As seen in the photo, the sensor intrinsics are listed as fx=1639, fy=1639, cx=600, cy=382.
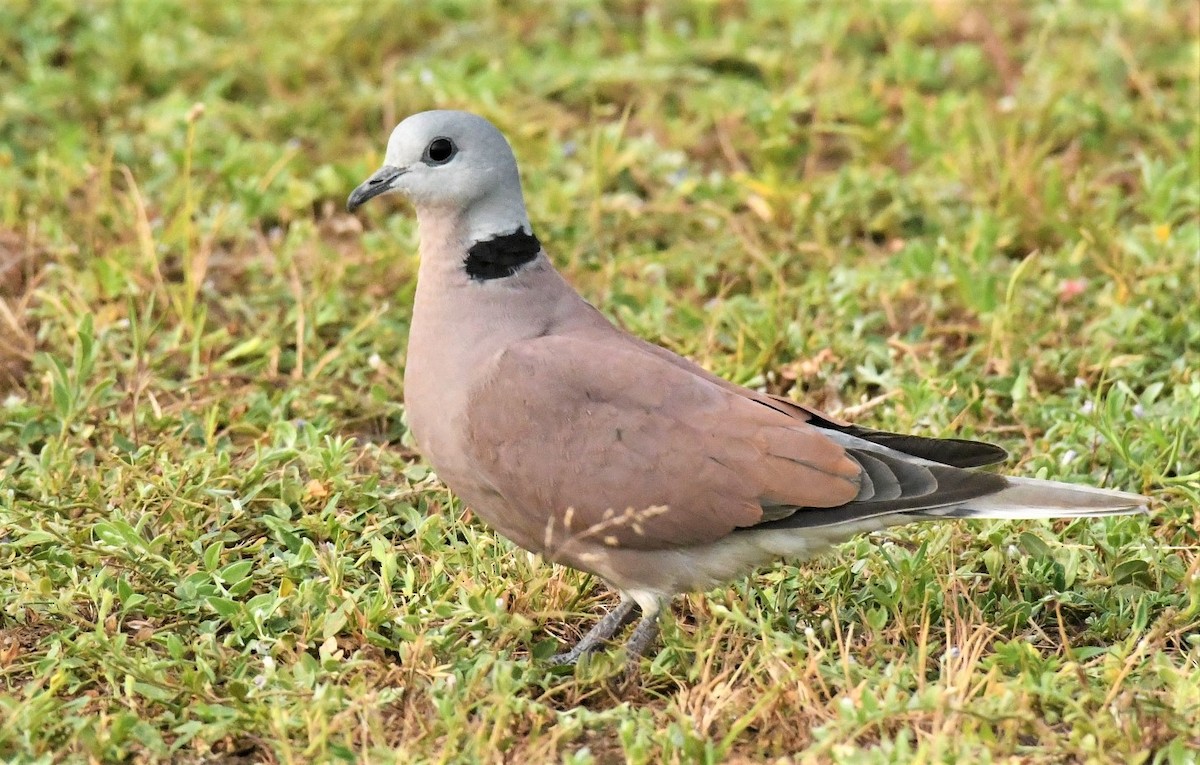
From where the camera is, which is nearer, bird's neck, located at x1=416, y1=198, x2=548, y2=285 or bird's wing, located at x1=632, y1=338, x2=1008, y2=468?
bird's wing, located at x1=632, y1=338, x2=1008, y2=468

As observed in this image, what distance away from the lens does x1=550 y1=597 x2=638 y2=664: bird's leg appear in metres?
3.76

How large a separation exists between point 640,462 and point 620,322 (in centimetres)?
181

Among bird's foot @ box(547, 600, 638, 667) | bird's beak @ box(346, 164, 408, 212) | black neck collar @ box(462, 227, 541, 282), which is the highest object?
bird's beak @ box(346, 164, 408, 212)

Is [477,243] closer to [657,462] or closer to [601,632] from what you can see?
[657,462]

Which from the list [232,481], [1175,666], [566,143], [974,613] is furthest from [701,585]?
[566,143]

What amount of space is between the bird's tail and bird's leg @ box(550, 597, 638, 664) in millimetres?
756

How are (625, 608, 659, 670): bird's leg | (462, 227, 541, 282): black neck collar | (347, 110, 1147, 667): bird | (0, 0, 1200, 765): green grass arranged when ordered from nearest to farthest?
(0, 0, 1200, 765): green grass, (347, 110, 1147, 667): bird, (625, 608, 659, 670): bird's leg, (462, 227, 541, 282): black neck collar

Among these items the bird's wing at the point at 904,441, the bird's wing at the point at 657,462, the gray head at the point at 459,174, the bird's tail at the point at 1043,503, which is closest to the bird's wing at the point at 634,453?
the bird's wing at the point at 657,462

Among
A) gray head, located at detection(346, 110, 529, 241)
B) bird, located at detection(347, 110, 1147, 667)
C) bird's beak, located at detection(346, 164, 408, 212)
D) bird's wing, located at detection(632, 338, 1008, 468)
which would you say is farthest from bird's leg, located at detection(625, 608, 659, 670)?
bird's beak, located at detection(346, 164, 408, 212)

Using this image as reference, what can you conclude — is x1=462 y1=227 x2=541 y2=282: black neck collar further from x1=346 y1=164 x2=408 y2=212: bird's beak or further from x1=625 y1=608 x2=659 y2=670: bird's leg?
x1=625 y1=608 x2=659 y2=670: bird's leg

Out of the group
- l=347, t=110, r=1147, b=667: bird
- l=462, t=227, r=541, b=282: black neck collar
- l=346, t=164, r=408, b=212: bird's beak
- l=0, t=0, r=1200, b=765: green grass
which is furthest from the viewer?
l=346, t=164, r=408, b=212: bird's beak

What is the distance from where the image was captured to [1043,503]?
140 inches

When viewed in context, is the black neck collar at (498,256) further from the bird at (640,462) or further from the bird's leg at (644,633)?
the bird's leg at (644,633)

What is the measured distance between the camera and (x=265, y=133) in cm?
659
